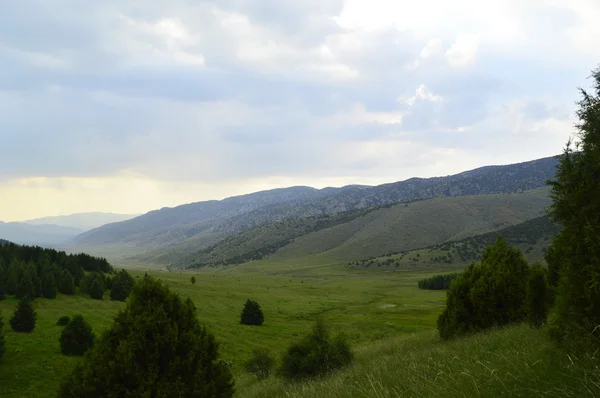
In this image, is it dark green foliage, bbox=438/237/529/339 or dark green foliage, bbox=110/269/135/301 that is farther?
dark green foliage, bbox=110/269/135/301

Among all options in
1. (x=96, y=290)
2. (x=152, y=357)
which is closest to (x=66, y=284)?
(x=96, y=290)

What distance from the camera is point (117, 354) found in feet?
42.8

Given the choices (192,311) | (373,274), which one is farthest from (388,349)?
(373,274)

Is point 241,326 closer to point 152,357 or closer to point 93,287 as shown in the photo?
point 93,287

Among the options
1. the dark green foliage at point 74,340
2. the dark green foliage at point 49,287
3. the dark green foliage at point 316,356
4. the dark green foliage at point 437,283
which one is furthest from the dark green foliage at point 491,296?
the dark green foliage at point 437,283

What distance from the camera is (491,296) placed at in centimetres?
2131

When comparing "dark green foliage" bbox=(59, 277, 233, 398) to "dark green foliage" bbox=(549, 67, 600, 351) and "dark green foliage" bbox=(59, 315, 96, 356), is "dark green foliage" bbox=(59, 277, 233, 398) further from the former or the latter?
"dark green foliage" bbox=(59, 315, 96, 356)

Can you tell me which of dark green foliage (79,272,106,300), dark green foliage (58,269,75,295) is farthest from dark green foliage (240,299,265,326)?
dark green foliage (58,269,75,295)

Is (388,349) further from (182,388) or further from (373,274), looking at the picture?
(373,274)

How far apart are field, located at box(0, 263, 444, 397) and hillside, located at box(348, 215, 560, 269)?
5873 centimetres

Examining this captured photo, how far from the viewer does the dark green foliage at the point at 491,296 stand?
21.2 meters

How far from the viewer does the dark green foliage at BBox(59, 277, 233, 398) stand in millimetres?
12867

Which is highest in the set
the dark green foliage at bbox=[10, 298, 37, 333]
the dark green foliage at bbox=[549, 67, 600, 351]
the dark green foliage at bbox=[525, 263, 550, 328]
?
the dark green foliage at bbox=[549, 67, 600, 351]

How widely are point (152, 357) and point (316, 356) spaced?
11.1m
